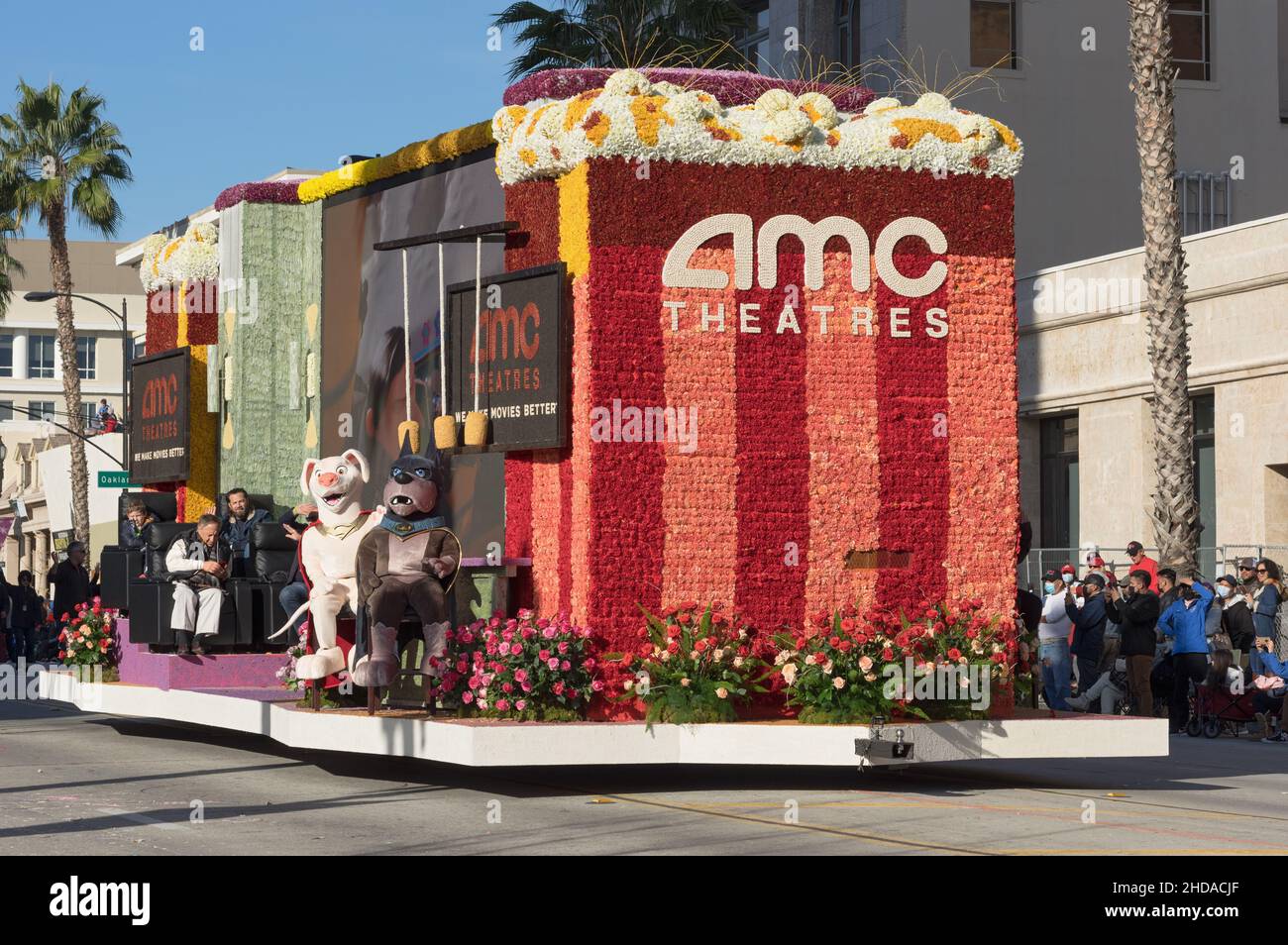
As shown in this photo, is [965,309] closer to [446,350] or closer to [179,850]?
[446,350]

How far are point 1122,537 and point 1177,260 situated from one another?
9.14m

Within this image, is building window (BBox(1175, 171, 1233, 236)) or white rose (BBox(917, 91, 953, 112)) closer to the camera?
white rose (BBox(917, 91, 953, 112))

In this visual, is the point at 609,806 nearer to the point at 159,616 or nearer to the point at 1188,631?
the point at 159,616

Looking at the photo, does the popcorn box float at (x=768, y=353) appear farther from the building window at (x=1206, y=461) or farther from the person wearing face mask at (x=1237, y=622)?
the building window at (x=1206, y=461)

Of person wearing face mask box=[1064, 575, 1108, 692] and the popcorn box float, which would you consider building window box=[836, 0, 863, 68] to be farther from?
the popcorn box float

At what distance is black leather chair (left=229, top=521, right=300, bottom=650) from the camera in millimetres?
18891

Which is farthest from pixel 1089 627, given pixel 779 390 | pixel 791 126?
pixel 791 126

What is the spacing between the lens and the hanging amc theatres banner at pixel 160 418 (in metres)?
22.1

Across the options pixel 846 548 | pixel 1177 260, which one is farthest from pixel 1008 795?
pixel 1177 260

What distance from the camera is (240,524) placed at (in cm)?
1978

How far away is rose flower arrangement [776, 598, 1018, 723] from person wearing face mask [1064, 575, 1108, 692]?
8.07 m

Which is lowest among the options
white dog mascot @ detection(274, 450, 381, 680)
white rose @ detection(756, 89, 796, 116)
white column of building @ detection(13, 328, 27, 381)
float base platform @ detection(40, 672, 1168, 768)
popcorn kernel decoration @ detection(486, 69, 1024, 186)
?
float base platform @ detection(40, 672, 1168, 768)

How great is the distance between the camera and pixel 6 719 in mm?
23422

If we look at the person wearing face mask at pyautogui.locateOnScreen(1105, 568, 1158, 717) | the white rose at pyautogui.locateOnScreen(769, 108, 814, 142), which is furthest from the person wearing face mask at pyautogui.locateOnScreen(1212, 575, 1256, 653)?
the white rose at pyautogui.locateOnScreen(769, 108, 814, 142)
